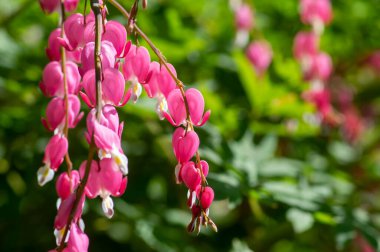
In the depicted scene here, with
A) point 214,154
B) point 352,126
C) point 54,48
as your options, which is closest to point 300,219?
point 214,154

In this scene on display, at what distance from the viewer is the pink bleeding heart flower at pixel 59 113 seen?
84 cm

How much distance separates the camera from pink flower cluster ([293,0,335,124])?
1.93 metres

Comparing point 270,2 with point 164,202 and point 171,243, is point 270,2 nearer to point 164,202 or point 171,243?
point 164,202

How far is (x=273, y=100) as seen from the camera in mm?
1948

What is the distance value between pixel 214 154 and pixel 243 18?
2.15 feet

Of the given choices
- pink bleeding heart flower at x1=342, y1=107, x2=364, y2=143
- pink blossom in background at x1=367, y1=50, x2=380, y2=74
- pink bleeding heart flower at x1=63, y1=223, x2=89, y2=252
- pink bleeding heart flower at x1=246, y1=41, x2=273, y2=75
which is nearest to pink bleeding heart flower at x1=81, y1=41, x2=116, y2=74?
pink bleeding heart flower at x1=63, y1=223, x2=89, y2=252

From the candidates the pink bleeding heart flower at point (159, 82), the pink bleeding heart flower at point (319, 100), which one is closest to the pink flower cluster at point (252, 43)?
the pink bleeding heart flower at point (319, 100)

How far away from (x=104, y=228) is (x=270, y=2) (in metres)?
1.20

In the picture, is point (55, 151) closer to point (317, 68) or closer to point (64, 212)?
point (64, 212)

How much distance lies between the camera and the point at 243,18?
2.04 meters

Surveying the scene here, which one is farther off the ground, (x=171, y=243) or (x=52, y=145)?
(x=52, y=145)

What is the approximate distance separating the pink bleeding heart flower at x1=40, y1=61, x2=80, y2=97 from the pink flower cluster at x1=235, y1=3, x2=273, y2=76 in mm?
1240

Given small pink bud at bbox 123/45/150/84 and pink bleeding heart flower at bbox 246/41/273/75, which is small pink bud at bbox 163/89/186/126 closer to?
small pink bud at bbox 123/45/150/84

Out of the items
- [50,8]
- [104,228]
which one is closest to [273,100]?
[104,228]
